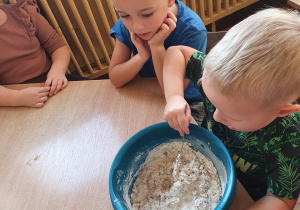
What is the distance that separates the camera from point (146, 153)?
71 cm

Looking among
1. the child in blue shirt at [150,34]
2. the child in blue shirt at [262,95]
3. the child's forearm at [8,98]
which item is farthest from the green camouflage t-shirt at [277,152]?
the child's forearm at [8,98]

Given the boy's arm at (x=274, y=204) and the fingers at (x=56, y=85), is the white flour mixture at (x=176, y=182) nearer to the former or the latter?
the boy's arm at (x=274, y=204)

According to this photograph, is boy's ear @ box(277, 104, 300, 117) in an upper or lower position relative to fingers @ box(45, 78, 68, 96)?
upper

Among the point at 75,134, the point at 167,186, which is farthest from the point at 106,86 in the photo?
the point at 167,186

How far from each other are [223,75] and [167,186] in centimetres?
36

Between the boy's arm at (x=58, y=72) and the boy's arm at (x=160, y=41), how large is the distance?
0.40m

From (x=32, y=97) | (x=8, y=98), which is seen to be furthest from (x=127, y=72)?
(x=8, y=98)

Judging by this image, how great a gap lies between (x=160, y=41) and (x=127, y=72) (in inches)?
6.9

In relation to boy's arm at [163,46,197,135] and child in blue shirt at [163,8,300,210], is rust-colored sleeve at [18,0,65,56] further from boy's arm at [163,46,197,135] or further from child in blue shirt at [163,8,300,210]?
child in blue shirt at [163,8,300,210]

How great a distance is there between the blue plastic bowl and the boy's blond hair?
19cm

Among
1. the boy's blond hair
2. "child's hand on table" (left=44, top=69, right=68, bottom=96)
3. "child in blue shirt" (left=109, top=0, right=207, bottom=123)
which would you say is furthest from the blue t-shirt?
the boy's blond hair

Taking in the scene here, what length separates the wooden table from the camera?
0.68m

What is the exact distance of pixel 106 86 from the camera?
97 centimetres

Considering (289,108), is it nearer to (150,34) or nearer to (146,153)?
(146,153)
